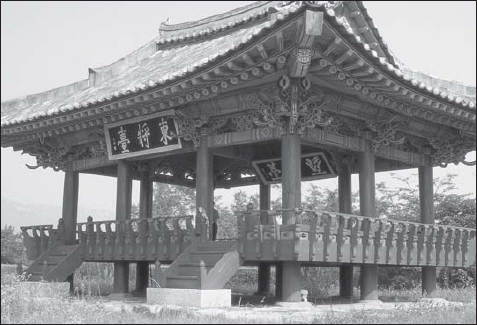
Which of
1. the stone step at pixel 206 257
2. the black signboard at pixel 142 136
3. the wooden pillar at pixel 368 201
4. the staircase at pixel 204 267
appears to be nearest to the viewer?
the staircase at pixel 204 267

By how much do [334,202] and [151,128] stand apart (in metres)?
20.0

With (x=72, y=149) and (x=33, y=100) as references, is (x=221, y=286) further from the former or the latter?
(x=33, y=100)

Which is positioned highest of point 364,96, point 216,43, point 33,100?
point 216,43

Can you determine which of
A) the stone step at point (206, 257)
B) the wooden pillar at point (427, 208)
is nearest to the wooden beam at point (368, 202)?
the wooden pillar at point (427, 208)

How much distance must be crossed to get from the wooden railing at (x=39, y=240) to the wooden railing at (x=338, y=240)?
20.7 ft

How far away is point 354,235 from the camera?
1230cm

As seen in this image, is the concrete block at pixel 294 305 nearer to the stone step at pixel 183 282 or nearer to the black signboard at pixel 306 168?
the stone step at pixel 183 282

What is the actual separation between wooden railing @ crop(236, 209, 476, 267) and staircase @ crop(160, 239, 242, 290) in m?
0.33

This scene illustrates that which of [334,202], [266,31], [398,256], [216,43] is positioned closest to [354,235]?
[398,256]

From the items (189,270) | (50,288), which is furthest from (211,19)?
(50,288)

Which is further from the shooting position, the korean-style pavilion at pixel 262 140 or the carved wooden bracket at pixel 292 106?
the carved wooden bracket at pixel 292 106

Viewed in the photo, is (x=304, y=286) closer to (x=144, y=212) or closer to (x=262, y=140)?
(x=144, y=212)

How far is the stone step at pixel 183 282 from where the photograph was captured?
11398 mm

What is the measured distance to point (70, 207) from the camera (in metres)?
16.8
